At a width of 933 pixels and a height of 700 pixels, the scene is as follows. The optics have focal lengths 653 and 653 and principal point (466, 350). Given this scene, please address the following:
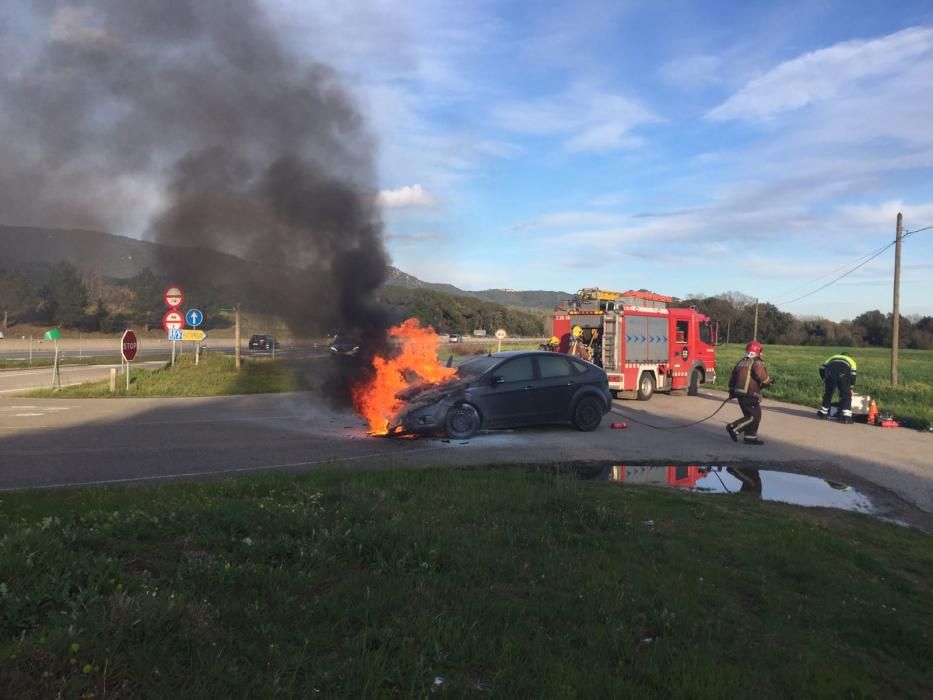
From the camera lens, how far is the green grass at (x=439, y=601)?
2637 millimetres

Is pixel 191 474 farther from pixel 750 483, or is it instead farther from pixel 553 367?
pixel 750 483

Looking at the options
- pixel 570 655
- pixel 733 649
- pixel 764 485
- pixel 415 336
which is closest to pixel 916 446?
pixel 764 485

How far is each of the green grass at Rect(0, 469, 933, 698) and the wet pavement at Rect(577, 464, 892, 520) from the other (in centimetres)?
177

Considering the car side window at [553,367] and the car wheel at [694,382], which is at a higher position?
the car side window at [553,367]

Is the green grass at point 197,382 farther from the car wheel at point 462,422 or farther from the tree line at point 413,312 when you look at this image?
the car wheel at point 462,422

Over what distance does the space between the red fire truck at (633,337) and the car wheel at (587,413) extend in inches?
214

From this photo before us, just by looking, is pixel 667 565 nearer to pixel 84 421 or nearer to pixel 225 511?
pixel 225 511

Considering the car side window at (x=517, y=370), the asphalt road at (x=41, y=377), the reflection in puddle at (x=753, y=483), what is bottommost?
the asphalt road at (x=41, y=377)

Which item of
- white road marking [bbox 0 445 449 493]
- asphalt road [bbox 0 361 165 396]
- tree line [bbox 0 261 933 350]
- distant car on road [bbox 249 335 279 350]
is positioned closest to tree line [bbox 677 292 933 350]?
tree line [bbox 0 261 933 350]

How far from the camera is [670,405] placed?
54.8 ft

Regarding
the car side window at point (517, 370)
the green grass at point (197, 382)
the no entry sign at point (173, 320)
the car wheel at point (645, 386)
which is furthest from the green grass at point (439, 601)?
the no entry sign at point (173, 320)

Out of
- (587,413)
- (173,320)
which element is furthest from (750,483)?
Answer: (173,320)

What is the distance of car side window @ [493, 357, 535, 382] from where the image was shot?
1102cm

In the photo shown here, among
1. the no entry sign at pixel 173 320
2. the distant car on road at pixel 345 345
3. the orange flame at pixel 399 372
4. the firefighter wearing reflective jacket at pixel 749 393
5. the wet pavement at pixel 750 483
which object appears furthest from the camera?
the no entry sign at pixel 173 320
